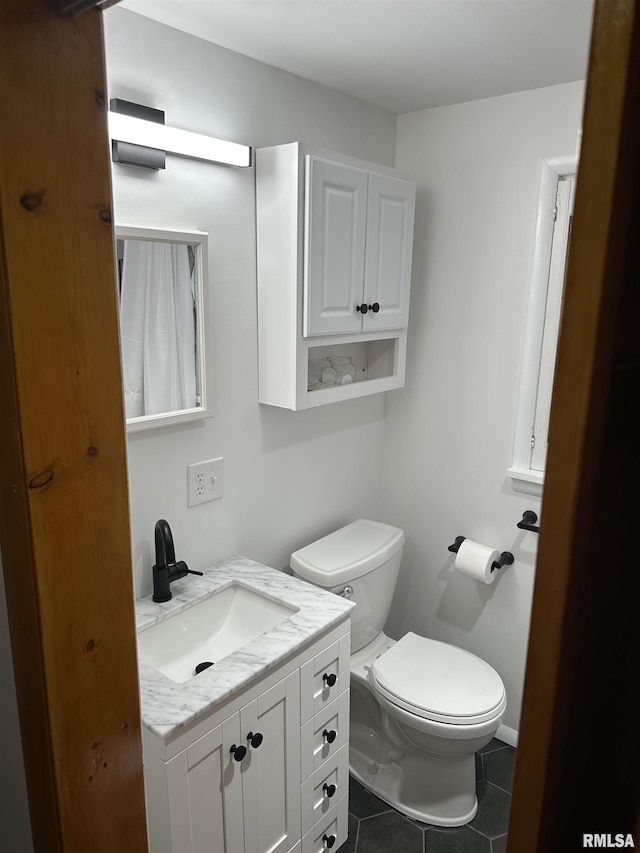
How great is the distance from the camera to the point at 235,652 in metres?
1.51

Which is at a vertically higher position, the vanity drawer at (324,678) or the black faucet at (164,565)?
the black faucet at (164,565)

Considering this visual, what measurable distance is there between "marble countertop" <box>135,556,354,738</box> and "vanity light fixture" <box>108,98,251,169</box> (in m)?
1.16

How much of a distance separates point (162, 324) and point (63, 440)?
2.57 feet

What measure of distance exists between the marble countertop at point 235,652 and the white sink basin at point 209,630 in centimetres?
3

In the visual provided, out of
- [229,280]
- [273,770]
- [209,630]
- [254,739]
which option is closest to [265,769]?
[273,770]

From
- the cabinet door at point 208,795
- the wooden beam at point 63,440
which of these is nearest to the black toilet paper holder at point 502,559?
the cabinet door at point 208,795

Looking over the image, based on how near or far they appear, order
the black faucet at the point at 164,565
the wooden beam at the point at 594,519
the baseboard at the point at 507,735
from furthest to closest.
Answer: the baseboard at the point at 507,735, the black faucet at the point at 164,565, the wooden beam at the point at 594,519

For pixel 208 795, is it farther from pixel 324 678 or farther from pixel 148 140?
pixel 148 140

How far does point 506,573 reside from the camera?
2295mm

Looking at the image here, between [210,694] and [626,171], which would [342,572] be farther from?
[626,171]

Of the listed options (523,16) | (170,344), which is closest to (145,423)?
(170,344)

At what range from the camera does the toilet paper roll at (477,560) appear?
2.23m

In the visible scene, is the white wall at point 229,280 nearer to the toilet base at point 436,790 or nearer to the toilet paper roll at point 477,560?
the toilet paper roll at point 477,560

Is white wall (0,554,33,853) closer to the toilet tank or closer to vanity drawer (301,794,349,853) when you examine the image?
vanity drawer (301,794,349,853)
